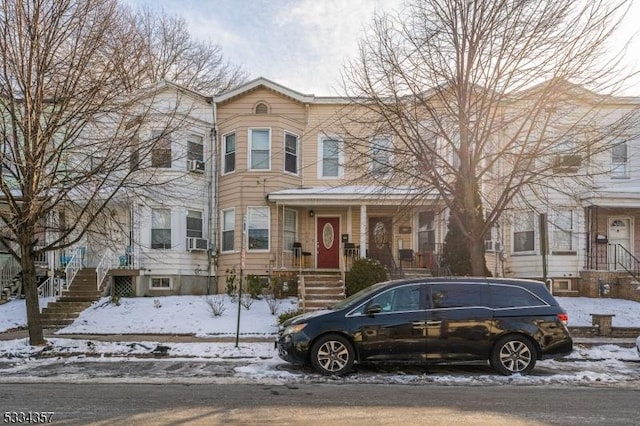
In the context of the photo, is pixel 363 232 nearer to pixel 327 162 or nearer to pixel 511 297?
pixel 327 162

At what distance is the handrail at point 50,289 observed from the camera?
17141 mm

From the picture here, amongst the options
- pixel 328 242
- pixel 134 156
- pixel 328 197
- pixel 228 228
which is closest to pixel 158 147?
pixel 134 156

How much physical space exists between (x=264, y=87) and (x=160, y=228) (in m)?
6.80

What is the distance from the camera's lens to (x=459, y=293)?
29.7 ft

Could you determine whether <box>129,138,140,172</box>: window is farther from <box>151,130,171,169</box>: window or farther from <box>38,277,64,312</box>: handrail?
<box>38,277,64,312</box>: handrail

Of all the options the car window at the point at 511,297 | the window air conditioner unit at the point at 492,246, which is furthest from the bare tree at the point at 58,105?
the window air conditioner unit at the point at 492,246

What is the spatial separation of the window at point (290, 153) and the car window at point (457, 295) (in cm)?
1174

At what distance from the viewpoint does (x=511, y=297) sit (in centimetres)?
911

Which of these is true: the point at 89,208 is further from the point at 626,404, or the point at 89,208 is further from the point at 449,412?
the point at 626,404

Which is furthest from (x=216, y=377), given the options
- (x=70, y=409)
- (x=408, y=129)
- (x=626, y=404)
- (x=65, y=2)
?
(x=65, y=2)

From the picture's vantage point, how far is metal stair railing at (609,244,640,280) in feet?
60.9

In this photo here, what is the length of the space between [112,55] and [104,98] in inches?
42.0

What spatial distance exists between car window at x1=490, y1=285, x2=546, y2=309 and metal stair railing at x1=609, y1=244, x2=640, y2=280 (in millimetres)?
11565

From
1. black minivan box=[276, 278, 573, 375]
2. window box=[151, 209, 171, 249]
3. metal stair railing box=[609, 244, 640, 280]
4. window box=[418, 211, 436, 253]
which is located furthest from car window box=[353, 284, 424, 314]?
metal stair railing box=[609, 244, 640, 280]
